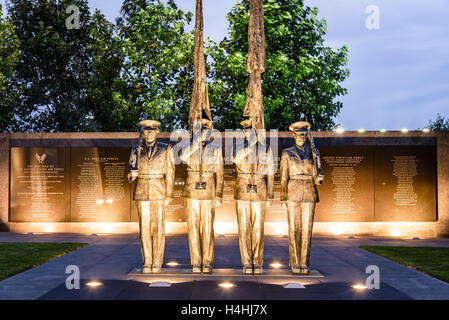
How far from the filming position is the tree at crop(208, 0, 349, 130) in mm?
18344

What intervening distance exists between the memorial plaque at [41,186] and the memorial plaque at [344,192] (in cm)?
752

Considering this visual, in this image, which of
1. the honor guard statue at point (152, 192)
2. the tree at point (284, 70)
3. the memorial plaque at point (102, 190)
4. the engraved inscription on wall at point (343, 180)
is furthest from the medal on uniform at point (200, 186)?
the tree at point (284, 70)

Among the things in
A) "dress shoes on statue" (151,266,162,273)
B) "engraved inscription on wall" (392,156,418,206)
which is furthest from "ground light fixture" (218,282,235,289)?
"engraved inscription on wall" (392,156,418,206)

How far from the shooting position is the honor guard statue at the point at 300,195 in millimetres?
6762

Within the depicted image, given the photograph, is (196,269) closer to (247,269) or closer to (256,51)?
(247,269)

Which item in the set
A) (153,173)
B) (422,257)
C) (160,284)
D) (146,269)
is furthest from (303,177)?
(422,257)

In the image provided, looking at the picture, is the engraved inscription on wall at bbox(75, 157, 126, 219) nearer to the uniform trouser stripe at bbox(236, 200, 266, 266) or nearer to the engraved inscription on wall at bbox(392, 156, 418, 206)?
the uniform trouser stripe at bbox(236, 200, 266, 266)

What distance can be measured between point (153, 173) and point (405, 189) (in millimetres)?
8248

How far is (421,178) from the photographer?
39.2 feet

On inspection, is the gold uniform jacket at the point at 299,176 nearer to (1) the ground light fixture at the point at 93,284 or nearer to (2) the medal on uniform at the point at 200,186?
(2) the medal on uniform at the point at 200,186

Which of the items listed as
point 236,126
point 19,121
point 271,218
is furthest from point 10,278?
point 19,121

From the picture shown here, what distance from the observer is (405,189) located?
11906 millimetres

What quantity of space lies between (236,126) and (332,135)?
860 centimetres
